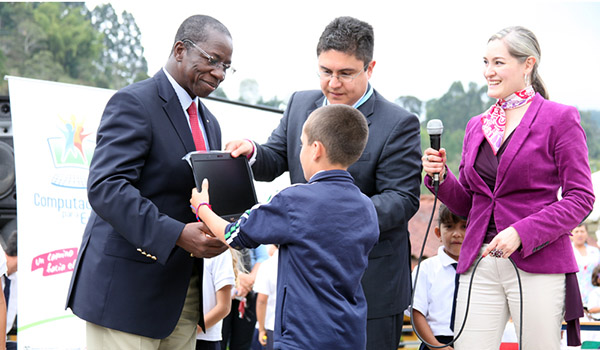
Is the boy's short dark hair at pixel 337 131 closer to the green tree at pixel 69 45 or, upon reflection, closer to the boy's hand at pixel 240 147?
the boy's hand at pixel 240 147

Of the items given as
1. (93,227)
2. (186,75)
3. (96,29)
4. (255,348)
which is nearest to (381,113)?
(186,75)

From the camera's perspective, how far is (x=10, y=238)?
18.4 feet

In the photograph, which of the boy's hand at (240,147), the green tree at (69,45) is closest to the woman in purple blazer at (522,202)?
the boy's hand at (240,147)

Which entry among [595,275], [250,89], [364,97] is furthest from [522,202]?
[250,89]

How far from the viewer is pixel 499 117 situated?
10.1ft

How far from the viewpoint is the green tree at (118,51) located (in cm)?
3519

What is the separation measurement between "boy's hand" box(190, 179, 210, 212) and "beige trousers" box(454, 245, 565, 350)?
133 centimetres

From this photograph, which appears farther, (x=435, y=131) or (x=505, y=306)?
(x=505, y=306)

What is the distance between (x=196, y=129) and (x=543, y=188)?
1.60 metres

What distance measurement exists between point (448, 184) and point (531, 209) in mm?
410

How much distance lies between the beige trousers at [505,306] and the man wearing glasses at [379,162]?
312mm

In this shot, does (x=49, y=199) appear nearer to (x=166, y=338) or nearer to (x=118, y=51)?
(x=166, y=338)

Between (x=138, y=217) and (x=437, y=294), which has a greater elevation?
(x=138, y=217)

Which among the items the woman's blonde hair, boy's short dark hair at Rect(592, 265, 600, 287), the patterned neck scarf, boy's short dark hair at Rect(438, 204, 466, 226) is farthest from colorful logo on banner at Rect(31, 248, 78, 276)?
boy's short dark hair at Rect(592, 265, 600, 287)
